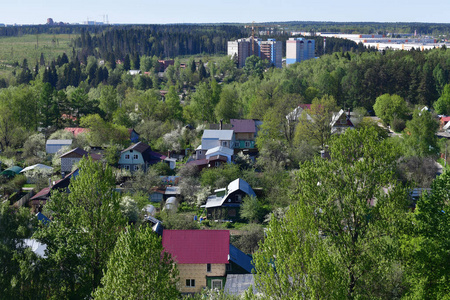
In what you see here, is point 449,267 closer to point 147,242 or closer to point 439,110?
point 147,242

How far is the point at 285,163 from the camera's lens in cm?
3622

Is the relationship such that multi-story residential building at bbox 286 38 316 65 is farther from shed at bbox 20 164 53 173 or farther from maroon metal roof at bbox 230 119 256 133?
shed at bbox 20 164 53 173

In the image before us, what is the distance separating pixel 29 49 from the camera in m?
108

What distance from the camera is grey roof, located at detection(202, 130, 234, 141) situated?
129ft

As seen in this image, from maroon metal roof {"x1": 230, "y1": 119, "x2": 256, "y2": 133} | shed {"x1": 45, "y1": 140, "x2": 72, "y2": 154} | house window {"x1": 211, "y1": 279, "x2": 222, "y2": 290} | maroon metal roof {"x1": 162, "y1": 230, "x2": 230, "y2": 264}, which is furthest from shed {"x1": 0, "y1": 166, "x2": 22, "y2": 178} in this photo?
house window {"x1": 211, "y1": 279, "x2": 222, "y2": 290}

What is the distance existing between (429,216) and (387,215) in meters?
1.14

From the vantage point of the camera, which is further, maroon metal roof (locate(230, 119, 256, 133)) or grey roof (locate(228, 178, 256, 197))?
maroon metal roof (locate(230, 119, 256, 133))

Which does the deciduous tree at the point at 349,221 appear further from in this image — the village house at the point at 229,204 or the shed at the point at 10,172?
the shed at the point at 10,172

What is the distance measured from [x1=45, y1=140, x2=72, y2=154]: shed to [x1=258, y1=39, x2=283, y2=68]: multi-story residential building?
274 feet

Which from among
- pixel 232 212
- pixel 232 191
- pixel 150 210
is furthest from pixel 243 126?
pixel 150 210

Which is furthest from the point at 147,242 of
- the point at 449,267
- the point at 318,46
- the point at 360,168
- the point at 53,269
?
the point at 318,46

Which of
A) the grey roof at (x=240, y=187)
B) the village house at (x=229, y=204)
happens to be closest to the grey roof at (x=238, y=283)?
the village house at (x=229, y=204)

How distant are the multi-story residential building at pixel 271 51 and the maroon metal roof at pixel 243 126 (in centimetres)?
7599

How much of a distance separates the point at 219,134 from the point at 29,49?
80356 mm
